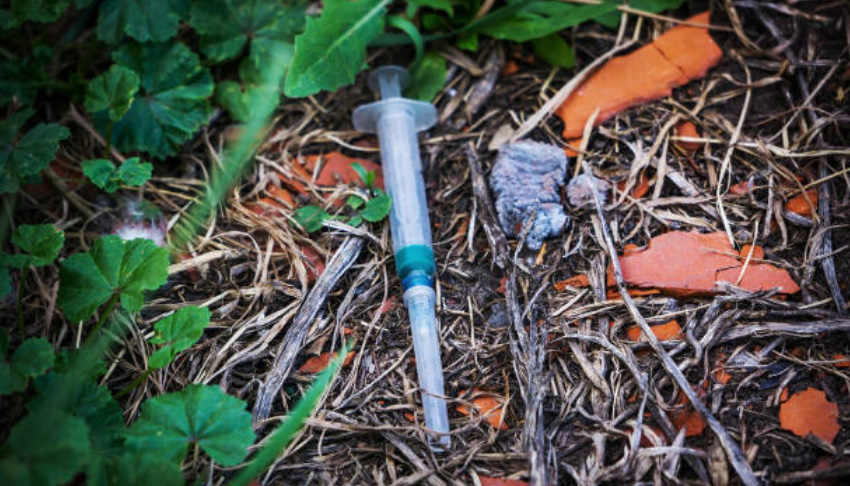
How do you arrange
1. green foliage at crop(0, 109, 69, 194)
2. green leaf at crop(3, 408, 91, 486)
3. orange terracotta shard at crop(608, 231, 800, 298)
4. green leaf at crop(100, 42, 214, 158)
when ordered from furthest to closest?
green leaf at crop(100, 42, 214, 158) → green foliage at crop(0, 109, 69, 194) → orange terracotta shard at crop(608, 231, 800, 298) → green leaf at crop(3, 408, 91, 486)

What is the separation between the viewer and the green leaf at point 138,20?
195cm

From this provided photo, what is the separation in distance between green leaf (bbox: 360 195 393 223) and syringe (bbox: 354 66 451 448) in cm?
2

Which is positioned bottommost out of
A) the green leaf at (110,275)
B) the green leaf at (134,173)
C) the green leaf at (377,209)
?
the green leaf at (377,209)

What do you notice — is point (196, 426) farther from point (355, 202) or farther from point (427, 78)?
point (427, 78)

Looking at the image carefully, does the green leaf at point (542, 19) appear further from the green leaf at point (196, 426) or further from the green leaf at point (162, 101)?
the green leaf at point (196, 426)

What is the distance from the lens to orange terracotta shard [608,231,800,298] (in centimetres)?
163

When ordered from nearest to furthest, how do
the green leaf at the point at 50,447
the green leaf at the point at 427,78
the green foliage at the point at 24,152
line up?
the green leaf at the point at 50,447, the green foliage at the point at 24,152, the green leaf at the point at 427,78

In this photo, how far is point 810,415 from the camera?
1432 millimetres

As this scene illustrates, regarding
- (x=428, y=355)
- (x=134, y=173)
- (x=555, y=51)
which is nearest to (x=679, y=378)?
(x=428, y=355)

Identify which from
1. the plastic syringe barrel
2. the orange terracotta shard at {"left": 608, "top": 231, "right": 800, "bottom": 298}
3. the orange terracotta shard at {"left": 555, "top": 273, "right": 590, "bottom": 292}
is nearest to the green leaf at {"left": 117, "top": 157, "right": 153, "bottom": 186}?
the plastic syringe barrel

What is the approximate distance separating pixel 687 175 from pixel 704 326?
Result: 0.50m

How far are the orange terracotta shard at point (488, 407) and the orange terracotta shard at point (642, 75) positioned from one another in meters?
0.85

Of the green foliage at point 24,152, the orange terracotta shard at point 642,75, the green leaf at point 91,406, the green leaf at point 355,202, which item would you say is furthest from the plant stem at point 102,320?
the orange terracotta shard at point 642,75

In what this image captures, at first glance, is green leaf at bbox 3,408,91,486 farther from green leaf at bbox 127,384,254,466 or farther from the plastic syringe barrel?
the plastic syringe barrel
